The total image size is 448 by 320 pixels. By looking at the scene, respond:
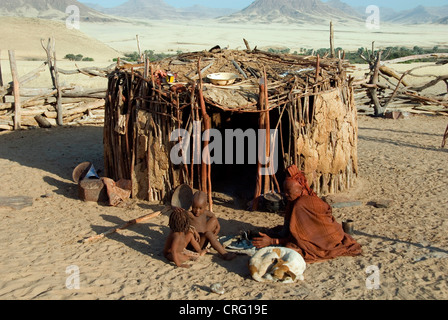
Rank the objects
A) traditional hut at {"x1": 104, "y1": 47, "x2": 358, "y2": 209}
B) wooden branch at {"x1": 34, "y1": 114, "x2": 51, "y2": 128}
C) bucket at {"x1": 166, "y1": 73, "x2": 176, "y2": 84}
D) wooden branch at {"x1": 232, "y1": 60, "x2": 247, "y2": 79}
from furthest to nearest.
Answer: wooden branch at {"x1": 34, "y1": 114, "x2": 51, "y2": 128} → wooden branch at {"x1": 232, "y1": 60, "x2": 247, "y2": 79} → bucket at {"x1": 166, "y1": 73, "x2": 176, "y2": 84} → traditional hut at {"x1": 104, "y1": 47, "x2": 358, "y2": 209}

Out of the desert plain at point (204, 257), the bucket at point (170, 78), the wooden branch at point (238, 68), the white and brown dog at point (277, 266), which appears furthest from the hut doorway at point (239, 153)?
the white and brown dog at point (277, 266)

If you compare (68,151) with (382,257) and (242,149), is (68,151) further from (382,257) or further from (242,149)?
(382,257)

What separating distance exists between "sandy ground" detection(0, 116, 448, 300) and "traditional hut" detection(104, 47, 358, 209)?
44 centimetres

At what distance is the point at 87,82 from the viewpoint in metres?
16.3

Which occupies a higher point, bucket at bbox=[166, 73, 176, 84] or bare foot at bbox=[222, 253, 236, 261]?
bucket at bbox=[166, 73, 176, 84]

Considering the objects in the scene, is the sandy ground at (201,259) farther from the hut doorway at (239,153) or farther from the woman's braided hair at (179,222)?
the hut doorway at (239,153)

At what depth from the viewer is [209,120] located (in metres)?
5.88

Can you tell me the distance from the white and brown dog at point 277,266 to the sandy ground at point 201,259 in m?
0.07

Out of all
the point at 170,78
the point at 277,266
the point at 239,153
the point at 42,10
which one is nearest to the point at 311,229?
the point at 277,266

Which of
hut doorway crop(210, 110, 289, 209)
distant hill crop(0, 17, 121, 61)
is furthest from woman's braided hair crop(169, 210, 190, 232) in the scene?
distant hill crop(0, 17, 121, 61)

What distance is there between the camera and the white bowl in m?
6.18

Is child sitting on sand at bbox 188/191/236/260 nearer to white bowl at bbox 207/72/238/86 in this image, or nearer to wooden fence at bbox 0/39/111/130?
white bowl at bbox 207/72/238/86

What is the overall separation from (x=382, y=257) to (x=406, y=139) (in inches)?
227
